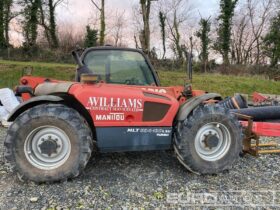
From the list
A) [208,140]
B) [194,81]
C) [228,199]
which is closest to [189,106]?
[208,140]

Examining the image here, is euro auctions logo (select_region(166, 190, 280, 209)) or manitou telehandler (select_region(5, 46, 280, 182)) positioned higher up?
manitou telehandler (select_region(5, 46, 280, 182))

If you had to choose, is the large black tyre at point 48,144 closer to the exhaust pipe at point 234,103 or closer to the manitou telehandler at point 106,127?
the manitou telehandler at point 106,127

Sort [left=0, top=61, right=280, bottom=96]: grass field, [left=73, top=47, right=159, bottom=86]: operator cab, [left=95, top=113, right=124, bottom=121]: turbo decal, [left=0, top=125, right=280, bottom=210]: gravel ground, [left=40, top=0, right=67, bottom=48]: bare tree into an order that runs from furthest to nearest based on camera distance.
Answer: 1. [left=40, top=0, right=67, bottom=48]: bare tree
2. [left=0, top=61, right=280, bottom=96]: grass field
3. [left=73, top=47, right=159, bottom=86]: operator cab
4. [left=95, top=113, right=124, bottom=121]: turbo decal
5. [left=0, top=125, right=280, bottom=210]: gravel ground

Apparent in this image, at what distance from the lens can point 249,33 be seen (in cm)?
4300

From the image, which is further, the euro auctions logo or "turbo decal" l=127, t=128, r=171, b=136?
"turbo decal" l=127, t=128, r=171, b=136

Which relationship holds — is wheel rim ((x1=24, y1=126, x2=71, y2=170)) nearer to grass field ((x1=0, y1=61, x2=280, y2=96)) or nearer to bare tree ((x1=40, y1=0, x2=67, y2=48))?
grass field ((x1=0, y1=61, x2=280, y2=96))

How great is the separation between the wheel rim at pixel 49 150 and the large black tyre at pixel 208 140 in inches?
56.2

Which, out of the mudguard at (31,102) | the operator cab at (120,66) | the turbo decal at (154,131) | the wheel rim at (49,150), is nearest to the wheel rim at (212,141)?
the turbo decal at (154,131)

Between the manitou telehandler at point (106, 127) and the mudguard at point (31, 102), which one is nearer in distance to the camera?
the manitou telehandler at point (106, 127)

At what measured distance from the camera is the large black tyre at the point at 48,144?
3.76m

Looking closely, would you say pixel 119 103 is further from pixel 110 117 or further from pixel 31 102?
pixel 31 102

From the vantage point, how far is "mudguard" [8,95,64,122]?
12.8ft

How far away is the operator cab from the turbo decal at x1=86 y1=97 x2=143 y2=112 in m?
0.71

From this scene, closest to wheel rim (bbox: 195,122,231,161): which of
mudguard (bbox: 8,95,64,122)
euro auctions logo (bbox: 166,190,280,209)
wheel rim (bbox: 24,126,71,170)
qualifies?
euro auctions logo (bbox: 166,190,280,209)
